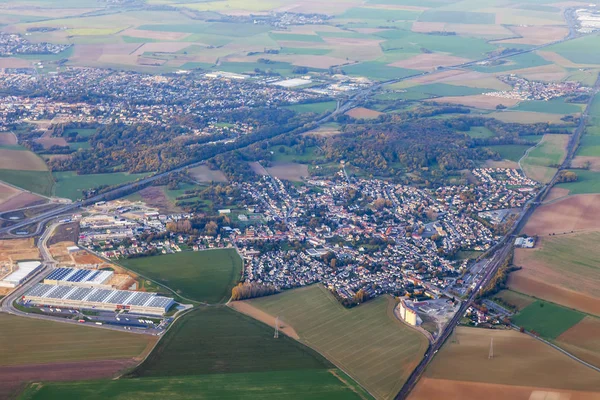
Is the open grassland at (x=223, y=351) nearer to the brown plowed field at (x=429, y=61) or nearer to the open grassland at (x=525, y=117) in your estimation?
the open grassland at (x=525, y=117)

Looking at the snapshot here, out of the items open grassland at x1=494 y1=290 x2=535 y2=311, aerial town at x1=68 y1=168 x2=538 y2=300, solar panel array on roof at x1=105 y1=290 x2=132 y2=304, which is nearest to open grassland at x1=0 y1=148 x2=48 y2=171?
aerial town at x1=68 y1=168 x2=538 y2=300

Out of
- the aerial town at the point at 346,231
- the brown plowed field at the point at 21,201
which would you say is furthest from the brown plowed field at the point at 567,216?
the brown plowed field at the point at 21,201

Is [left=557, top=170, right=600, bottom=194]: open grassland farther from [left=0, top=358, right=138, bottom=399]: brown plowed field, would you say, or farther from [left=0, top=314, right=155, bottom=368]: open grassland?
[left=0, top=358, right=138, bottom=399]: brown plowed field

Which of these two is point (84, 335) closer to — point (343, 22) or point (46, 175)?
point (46, 175)

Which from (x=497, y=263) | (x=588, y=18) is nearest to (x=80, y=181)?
(x=497, y=263)

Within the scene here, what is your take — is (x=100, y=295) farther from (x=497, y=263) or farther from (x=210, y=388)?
(x=497, y=263)

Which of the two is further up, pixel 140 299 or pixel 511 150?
pixel 140 299
